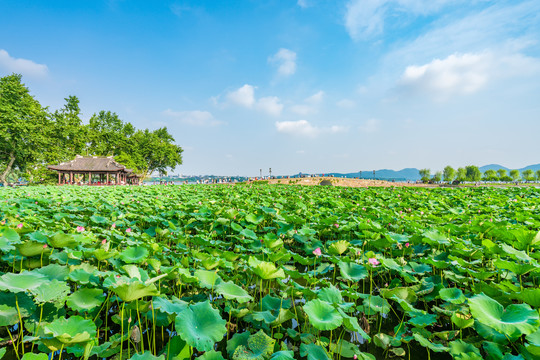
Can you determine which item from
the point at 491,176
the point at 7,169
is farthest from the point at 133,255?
the point at 491,176

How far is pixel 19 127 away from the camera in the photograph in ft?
82.5

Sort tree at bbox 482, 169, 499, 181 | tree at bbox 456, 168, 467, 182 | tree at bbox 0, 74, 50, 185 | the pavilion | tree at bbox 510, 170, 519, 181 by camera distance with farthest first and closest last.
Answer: tree at bbox 456, 168, 467, 182, tree at bbox 510, 170, 519, 181, tree at bbox 482, 169, 499, 181, the pavilion, tree at bbox 0, 74, 50, 185

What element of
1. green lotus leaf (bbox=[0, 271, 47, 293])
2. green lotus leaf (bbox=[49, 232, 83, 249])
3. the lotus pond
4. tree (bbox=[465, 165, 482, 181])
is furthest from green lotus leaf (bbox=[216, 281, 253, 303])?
tree (bbox=[465, 165, 482, 181])

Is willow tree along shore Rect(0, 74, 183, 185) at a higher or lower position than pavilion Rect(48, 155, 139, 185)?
higher

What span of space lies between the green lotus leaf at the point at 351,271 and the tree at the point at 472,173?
341 feet

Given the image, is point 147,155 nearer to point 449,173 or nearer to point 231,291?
point 231,291

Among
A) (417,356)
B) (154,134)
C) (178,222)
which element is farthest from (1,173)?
(417,356)

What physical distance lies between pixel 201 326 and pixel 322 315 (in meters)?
0.69

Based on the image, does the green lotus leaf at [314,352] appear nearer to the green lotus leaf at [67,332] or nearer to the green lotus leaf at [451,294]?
the green lotus leaf at [451,294]

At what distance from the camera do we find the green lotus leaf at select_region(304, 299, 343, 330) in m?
1.31

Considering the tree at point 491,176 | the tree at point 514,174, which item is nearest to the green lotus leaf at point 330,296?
the tree at point 491,176

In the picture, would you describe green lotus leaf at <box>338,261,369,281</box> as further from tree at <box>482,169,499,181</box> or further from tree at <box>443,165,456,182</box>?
tree at <box>443,165,456,182</box>

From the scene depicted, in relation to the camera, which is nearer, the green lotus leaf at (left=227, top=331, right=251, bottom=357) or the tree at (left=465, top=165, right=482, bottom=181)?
the green lotus leaf at (left=227, top=331, right=251, bottom=357)

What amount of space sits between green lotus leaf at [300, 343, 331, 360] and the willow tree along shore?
1361 inches
